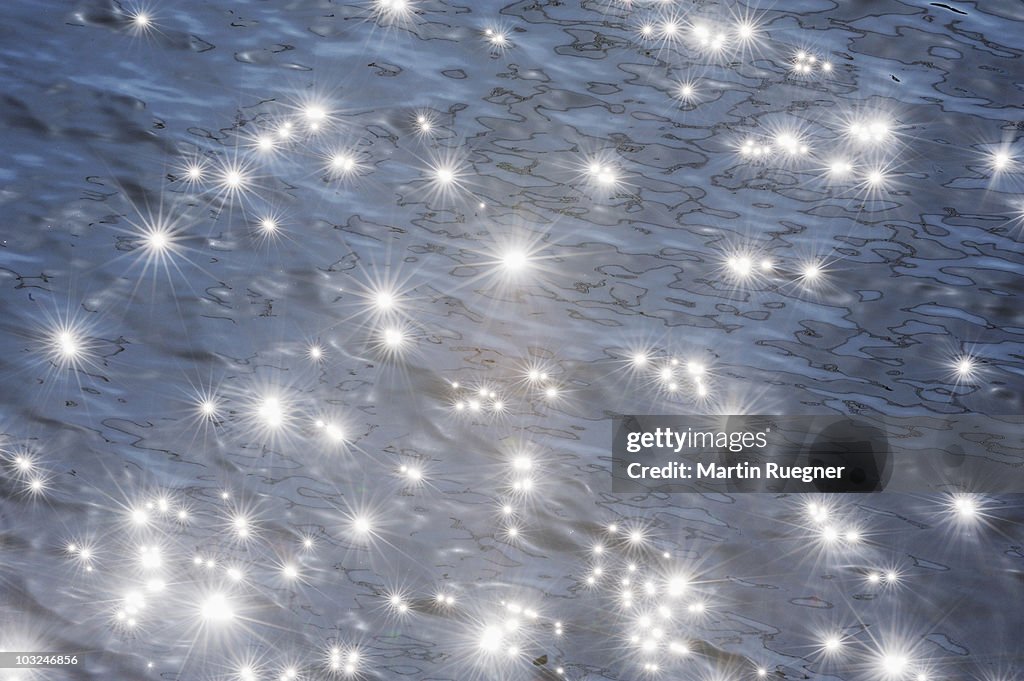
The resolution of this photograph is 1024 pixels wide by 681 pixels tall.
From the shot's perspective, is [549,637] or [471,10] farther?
[471,10]

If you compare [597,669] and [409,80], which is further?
[409,80]

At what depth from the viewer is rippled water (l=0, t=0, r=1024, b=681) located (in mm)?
905

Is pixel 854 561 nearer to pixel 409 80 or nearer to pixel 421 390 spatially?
pixel 421 390

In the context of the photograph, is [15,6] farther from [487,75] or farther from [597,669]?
[597,669]

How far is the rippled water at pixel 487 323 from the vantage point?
91cm

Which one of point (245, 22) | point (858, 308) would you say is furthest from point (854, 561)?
point (245, 22)

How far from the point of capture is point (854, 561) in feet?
2.97

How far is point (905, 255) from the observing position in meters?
0.96

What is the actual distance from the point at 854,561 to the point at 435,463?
48 centimetres

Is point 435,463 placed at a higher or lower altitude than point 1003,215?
lower

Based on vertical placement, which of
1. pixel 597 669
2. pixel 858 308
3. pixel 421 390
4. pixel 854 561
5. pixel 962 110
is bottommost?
pixel 597 669

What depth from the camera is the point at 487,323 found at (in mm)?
962

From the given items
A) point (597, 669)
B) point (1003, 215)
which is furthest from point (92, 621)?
point (1003, 215)

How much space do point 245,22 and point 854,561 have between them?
96cm
